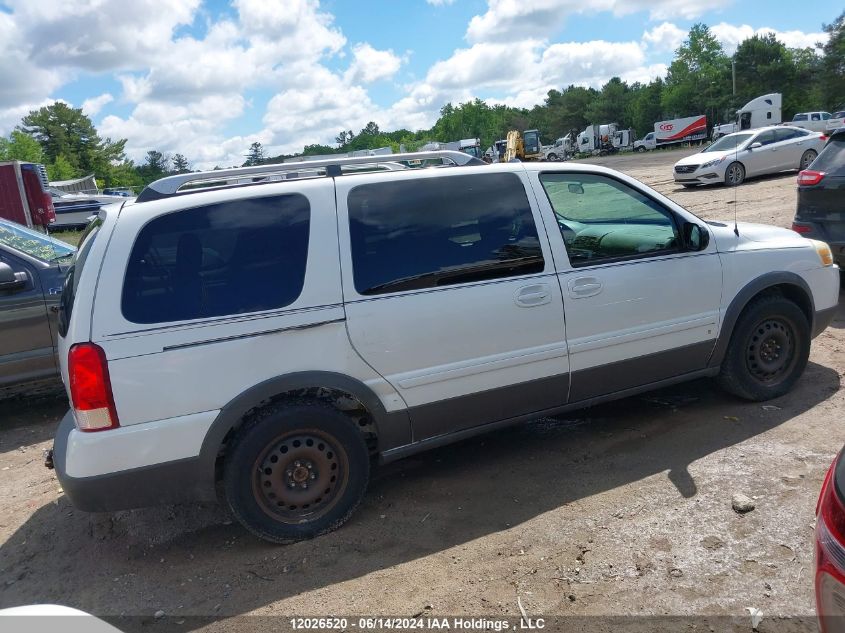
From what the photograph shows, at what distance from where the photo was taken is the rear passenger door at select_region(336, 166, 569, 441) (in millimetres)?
3637

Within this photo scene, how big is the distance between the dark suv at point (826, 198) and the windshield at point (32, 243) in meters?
7.40

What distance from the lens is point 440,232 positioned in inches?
151

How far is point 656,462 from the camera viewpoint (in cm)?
413

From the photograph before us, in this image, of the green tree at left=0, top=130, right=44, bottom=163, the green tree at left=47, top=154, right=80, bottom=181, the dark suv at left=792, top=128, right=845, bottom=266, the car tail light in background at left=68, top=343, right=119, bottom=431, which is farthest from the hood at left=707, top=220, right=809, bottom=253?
the green tree at left=47, top=154, right=80, bottom=181

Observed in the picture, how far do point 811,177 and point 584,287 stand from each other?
4.47m

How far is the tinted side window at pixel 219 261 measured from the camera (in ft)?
10.8

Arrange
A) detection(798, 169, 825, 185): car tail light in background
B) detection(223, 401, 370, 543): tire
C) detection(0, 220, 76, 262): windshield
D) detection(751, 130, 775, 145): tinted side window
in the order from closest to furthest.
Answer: detection(223, 401, 370, 543): tire, detection(0, 220, 76, 262): windshield, detection(798, 169, 825, 185): car tail light in background, detection(751, 130, 775, 145): tinted side window

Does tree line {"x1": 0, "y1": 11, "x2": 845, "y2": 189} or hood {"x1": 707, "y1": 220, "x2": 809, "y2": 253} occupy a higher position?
tree line {"x1": 0, "y1": 11, "x2": 845, "y2": 189}

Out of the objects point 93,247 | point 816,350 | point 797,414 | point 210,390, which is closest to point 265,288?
point 210,390

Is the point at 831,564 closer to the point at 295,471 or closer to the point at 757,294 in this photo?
the point at 295,471

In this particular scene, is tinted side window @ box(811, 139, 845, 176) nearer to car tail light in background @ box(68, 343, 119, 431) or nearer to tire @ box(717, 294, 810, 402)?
tire @ box(717, 294, 810, 402)

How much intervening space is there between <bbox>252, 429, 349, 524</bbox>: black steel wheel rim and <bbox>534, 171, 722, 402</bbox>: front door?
61.8 inches

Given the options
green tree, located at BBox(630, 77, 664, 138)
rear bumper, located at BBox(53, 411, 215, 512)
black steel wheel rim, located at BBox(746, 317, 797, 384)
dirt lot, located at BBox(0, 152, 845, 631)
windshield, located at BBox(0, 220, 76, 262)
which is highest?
green tree, located at BBox(630, 77, 664, 138)

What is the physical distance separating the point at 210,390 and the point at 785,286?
4.02 metres
